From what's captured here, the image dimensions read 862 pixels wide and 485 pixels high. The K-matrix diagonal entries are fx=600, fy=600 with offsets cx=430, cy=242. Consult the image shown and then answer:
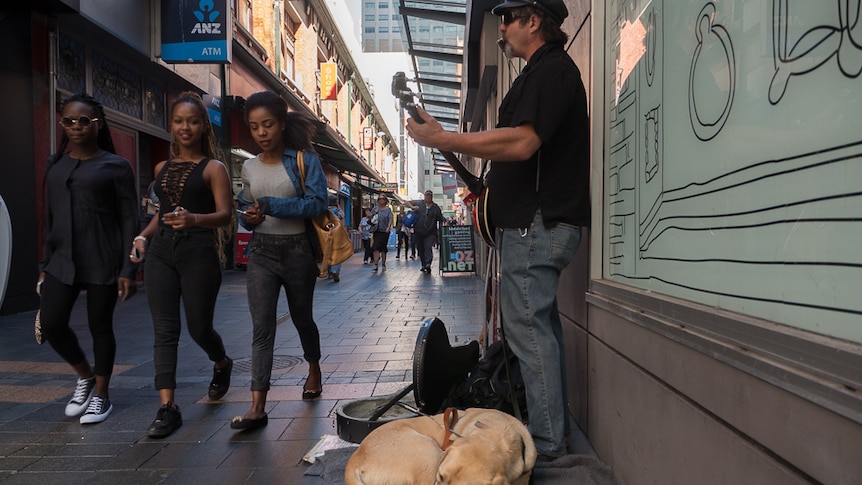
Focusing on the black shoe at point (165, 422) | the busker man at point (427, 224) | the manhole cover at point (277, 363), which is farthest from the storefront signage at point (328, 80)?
the black shoe at point (165, 422)

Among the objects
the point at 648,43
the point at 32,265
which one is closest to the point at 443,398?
the point at 648,43

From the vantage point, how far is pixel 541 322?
252 centimetres

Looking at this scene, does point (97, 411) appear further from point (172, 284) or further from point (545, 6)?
point (545, 6)

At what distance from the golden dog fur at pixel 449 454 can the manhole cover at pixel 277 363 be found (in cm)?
288

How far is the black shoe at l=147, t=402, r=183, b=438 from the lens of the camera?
3176mm

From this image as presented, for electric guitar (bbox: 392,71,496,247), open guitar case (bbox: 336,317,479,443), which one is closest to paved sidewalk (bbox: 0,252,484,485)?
open guitar case (bbox: 336,317,479,443)

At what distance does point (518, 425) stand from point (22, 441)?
2.68 metres

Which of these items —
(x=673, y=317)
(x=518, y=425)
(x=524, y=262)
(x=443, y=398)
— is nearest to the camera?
(x=673, y=317)

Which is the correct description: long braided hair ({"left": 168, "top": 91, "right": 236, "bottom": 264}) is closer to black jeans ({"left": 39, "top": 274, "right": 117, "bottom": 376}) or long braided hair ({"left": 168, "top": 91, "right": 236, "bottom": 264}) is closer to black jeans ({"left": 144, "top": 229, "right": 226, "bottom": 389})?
black jeans ({"left": 144, "top": 229, "right": 226, "bottom": 389})

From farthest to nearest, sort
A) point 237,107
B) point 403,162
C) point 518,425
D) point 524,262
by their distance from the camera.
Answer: point 403,162, point 237,107, point 524,262, point 518,425

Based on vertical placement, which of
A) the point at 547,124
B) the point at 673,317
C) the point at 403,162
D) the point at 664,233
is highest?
the point at 403,162

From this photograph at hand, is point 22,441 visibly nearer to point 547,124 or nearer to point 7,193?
point 547,124

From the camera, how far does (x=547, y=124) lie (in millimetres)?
2322

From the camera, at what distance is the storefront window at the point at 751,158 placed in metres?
1.11
